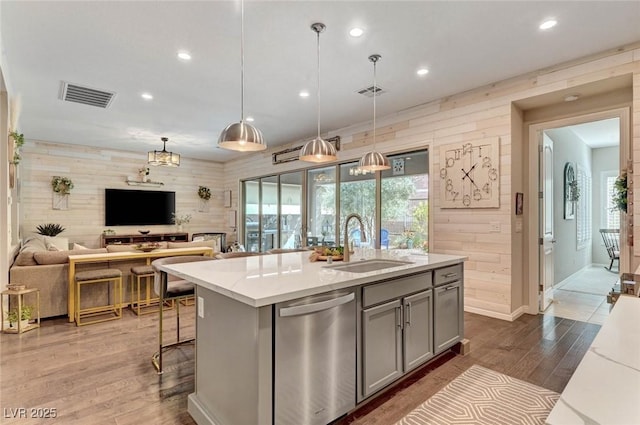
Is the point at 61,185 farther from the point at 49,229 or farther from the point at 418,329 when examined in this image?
the point at 418,329

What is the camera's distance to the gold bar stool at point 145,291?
4.39 metres

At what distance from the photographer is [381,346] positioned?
2.25 meters

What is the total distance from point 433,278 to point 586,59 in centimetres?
293

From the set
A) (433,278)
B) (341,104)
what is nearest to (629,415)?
(433,278)

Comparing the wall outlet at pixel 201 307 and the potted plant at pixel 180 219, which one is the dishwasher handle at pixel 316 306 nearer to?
the wall outlet at pixel 201 307

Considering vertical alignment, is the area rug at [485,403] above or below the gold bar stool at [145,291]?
below

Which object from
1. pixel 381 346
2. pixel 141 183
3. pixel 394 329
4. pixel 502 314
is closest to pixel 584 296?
pixel 502 314

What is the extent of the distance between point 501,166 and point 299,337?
3.52 m

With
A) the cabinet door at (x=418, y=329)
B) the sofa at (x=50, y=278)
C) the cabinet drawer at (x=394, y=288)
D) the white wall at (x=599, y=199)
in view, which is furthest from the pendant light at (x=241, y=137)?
the white wall at (x=599, y=199)

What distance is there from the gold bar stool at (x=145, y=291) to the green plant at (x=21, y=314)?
1089 millimetres

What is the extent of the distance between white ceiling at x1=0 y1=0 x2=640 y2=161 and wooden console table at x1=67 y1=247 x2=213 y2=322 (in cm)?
218

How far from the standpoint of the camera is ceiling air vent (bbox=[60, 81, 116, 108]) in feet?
13.8

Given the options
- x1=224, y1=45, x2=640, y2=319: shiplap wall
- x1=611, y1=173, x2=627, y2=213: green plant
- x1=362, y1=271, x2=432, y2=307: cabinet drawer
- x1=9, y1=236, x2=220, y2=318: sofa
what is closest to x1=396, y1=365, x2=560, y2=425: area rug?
x1=362, y1=271, x2=432, y2=307: cabinet drawer

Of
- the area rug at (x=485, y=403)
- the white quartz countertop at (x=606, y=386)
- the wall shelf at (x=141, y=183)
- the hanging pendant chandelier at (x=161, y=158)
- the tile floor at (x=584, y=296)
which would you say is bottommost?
the area rug at (x=485, y=403)
